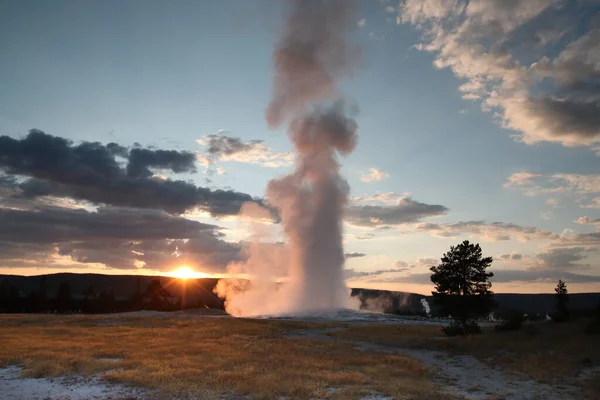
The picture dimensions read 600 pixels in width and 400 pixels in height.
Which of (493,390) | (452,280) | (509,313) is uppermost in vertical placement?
(452,280)

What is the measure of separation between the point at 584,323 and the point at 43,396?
136ft

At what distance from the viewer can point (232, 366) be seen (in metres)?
26.4

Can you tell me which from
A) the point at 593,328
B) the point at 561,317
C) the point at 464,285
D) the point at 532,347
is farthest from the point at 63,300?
the point at 593,328

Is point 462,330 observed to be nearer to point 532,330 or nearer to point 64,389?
point 532,330

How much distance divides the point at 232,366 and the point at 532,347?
2281cm

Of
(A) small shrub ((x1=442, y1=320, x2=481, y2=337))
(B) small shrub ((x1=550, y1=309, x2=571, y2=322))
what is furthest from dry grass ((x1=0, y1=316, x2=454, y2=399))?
(B) small shrub ((x1=550, y1=309, x2=571, y2=322))

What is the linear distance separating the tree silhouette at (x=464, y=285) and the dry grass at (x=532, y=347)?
10.9 ft

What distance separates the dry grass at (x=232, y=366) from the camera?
66.0 feet

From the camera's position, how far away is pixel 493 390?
22125 mm

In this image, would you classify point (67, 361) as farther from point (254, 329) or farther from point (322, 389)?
point (254, 329)

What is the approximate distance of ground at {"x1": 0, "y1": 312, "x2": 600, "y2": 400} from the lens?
65.2ft

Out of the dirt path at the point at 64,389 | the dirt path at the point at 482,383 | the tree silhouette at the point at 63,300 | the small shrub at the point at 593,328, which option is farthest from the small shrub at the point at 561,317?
the tree silhouette at the point at 63,300

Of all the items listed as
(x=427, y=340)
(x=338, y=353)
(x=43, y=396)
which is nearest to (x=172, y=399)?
(x=43, y=396)

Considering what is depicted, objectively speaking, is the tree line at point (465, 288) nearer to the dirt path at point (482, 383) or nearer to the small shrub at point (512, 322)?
the small shrub at point (512, 322)
